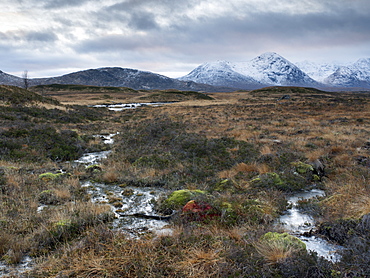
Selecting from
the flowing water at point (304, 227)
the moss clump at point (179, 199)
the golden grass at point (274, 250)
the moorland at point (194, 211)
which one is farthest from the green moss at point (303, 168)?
the golden grass at point (274, 250)

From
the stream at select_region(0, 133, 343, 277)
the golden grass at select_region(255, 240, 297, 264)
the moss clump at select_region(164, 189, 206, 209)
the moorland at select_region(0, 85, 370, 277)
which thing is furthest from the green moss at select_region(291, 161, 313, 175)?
the golden grass at select_region(255, 240, 297, 264)

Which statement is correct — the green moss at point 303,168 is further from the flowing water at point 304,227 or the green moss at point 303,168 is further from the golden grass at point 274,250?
the golden grass at point 274,250

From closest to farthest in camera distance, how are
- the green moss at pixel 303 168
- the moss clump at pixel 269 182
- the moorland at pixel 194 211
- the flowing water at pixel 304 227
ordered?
the moorland at pixel 194 211 < the flowing water at pixel 304 227 < the moss clump at pixel 269 182 < the green moss at pixel 303 168

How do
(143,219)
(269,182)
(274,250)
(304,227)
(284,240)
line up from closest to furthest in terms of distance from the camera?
(274,250)
(284,240)
(304,227)
(143,219)
(269,182)

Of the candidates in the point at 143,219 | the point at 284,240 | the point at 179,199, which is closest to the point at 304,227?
the point at 284,240

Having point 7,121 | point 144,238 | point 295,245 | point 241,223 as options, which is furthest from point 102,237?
point 7,121

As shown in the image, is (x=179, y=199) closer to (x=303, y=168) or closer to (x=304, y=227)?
(x=304, y=227)

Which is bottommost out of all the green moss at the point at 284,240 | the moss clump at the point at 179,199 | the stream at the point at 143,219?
the stream at the point at 143,219

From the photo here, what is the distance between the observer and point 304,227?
560 cm

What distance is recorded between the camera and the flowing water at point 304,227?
14.6ft

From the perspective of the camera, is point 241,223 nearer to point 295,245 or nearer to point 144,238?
point 295,245

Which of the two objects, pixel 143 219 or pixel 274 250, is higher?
pixel 274 250

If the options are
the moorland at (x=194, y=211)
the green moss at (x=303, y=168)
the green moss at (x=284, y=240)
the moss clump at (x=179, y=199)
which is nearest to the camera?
the moorland at (x=194, y=211)

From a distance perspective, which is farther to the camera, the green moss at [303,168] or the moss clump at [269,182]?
the green moss at [303,168]
